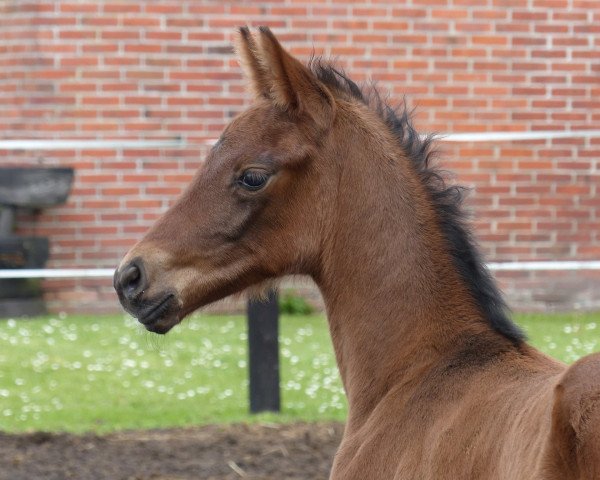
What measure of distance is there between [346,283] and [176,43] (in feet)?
20.4

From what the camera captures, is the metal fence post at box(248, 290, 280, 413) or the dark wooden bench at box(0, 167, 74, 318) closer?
the metal fence post at box(248, 290, 280, 413)

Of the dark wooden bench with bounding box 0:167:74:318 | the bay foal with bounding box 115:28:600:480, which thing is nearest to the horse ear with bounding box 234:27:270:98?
the bay foal with bounding box 115:28:600:480

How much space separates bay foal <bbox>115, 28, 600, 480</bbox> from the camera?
2.92 m

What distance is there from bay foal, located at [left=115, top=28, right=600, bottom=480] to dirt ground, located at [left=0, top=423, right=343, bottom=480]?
6.92ft

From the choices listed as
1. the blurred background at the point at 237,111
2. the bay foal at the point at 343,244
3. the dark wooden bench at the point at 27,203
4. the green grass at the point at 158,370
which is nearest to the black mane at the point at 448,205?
the bay foal at the point at 343,244

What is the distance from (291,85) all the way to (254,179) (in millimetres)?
296

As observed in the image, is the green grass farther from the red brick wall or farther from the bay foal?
the bay foal

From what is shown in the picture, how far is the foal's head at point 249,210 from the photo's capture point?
2.96 meters

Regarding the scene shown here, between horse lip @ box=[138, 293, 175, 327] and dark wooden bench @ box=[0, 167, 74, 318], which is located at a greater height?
horse lip @ box=[138, 293, 175, 327]

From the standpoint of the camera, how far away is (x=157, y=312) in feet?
9.64

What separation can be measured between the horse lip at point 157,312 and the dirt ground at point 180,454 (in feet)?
7.09

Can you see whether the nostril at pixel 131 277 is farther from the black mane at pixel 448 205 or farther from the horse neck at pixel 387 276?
the black mane at pixel 448 205

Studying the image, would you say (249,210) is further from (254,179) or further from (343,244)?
(343,244)

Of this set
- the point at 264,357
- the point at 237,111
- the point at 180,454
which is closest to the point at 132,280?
the point at 180,454
